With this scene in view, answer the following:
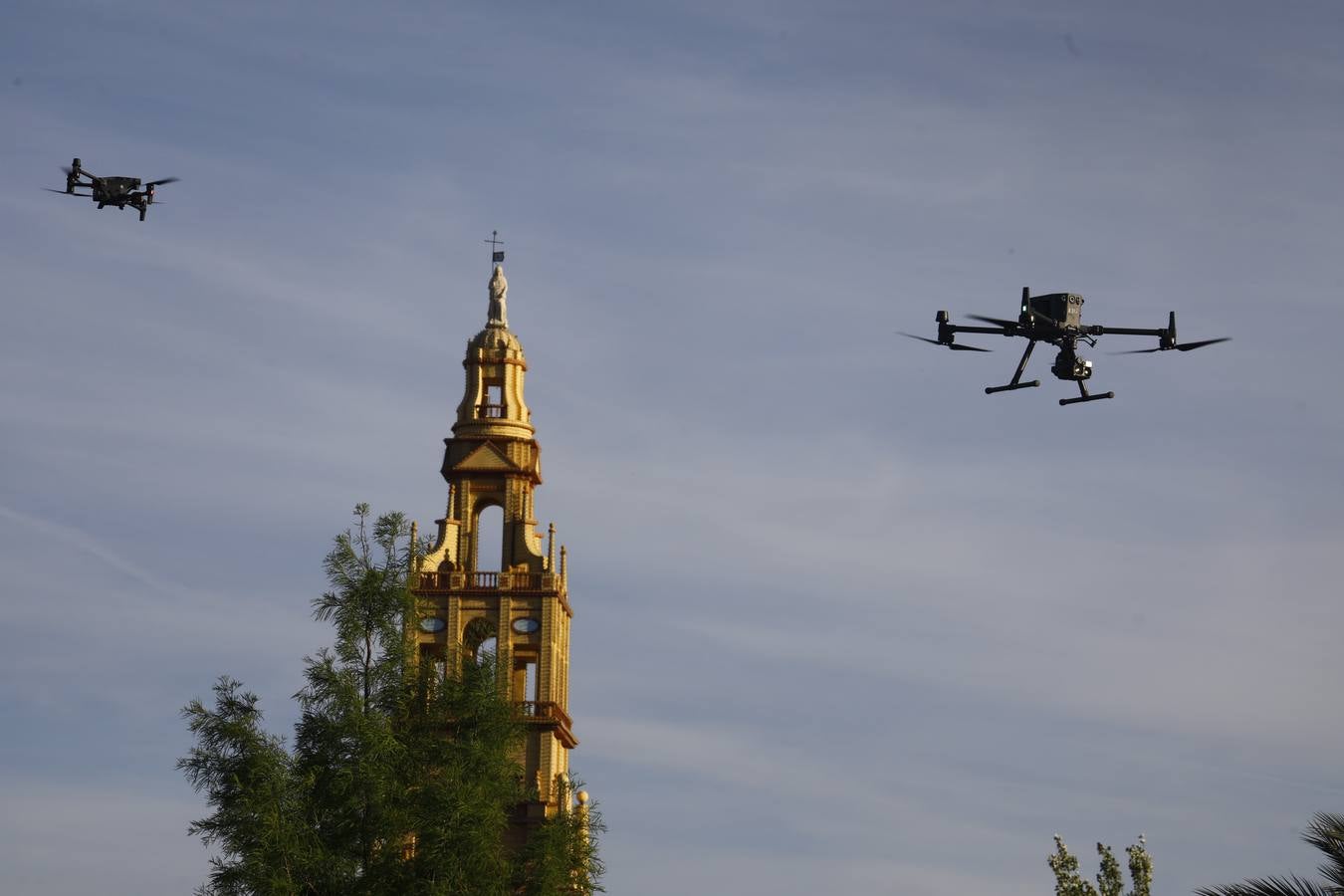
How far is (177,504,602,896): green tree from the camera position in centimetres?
7644

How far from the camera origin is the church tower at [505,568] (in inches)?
4139

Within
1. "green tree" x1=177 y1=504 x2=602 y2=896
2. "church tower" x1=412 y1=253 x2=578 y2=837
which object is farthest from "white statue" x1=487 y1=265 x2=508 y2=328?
"green tree" x1=177 y1=504 x2=602 y2=896

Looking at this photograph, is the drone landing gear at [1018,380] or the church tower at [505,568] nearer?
the drone landing gear at [1018,380]

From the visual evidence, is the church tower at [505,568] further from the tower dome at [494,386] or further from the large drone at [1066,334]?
the large drone at [1066,334]

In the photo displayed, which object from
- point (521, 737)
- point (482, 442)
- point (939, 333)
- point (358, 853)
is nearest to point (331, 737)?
point (358, 853)

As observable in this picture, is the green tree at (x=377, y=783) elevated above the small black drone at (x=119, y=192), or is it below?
Result: below

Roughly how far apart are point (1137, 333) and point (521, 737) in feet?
→ 91.8

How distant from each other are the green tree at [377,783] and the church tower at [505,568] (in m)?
19.6

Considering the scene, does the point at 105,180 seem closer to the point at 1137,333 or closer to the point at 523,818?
the point at 1137,333

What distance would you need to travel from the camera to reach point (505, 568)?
4299 inches

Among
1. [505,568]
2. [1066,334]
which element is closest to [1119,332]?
[1066,334]

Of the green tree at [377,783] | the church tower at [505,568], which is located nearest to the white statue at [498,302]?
the church tower at [505,568]

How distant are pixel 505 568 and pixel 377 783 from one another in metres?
32.0

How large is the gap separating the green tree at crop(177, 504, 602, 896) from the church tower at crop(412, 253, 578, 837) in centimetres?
1958
